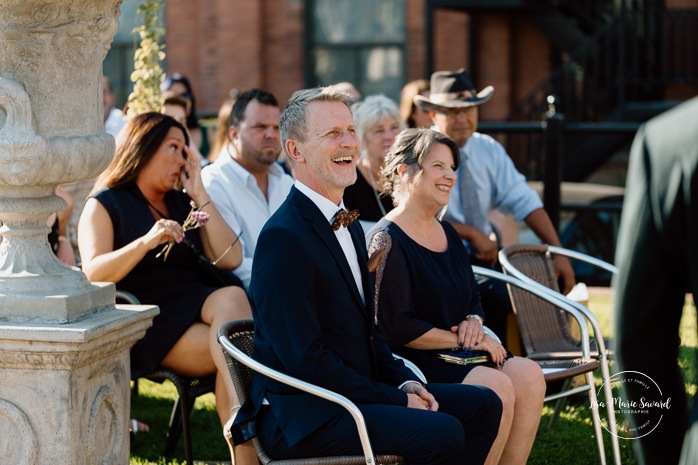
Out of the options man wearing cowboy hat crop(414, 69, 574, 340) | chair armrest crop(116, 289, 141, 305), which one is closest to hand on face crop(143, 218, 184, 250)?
chair armrest crop(116, 289, 141, 305)

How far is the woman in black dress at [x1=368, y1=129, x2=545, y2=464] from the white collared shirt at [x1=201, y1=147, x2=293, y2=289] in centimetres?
112

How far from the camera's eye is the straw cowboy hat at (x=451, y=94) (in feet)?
21.8

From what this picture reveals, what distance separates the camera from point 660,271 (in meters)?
2.04

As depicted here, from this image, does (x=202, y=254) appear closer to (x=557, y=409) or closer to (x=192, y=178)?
(x=192, y=178)

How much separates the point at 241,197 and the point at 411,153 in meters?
1.31

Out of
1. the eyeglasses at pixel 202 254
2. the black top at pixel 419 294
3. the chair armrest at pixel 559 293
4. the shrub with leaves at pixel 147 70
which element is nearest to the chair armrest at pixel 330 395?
the black top at pixel 419 294

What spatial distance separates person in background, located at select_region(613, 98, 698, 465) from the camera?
196 cm

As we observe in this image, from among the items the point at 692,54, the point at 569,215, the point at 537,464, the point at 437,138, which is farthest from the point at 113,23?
the point at 692,54

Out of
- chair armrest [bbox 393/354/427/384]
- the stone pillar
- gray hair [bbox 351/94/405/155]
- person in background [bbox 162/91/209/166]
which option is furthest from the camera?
person in background [bbox 162/91/209/166]

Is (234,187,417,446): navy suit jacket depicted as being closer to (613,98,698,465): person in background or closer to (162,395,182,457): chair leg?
(613,98,698,465): person in background

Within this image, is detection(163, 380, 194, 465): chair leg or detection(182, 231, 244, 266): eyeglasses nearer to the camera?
detection(163, 380, 194, 465): chair leg

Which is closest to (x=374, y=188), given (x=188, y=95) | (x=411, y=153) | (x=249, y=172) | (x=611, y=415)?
(x=249, y=172)

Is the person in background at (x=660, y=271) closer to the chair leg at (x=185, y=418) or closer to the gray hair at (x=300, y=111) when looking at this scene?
the gray hair at (x=300, y=111)

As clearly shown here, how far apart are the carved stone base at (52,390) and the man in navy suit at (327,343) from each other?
58cm
